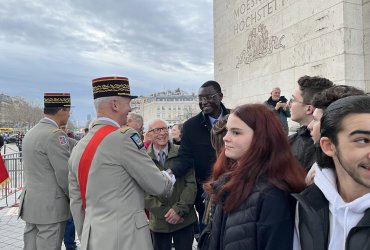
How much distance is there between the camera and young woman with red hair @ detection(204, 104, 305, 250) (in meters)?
1.63

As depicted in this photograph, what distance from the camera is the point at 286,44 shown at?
27.0ft

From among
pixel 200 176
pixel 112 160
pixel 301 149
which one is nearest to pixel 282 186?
pixel 301 149

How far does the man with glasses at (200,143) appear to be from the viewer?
3547 mm

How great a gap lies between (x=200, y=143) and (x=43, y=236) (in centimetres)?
181

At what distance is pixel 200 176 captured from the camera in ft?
11.8

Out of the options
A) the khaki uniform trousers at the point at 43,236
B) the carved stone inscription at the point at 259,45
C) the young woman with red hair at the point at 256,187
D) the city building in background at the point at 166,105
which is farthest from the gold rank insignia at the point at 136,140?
the city building in background at the point at 166,105

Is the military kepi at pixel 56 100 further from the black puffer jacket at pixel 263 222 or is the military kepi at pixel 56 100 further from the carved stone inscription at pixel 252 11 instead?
the carved stone inscription at pixel 252 11

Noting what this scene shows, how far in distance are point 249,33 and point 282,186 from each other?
8.88 metres

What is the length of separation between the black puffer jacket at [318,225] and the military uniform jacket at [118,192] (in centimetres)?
114

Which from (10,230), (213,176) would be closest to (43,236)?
(213,176)

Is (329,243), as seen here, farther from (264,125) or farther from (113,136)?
(113,136)

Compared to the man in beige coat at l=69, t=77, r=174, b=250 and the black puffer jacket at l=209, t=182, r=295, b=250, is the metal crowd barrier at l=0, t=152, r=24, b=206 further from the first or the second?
the black puffer jacket at l=209, t=182, r=295, b=250

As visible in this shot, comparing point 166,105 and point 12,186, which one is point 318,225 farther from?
point 166,105

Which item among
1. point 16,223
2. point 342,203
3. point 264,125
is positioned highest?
point 264,125
